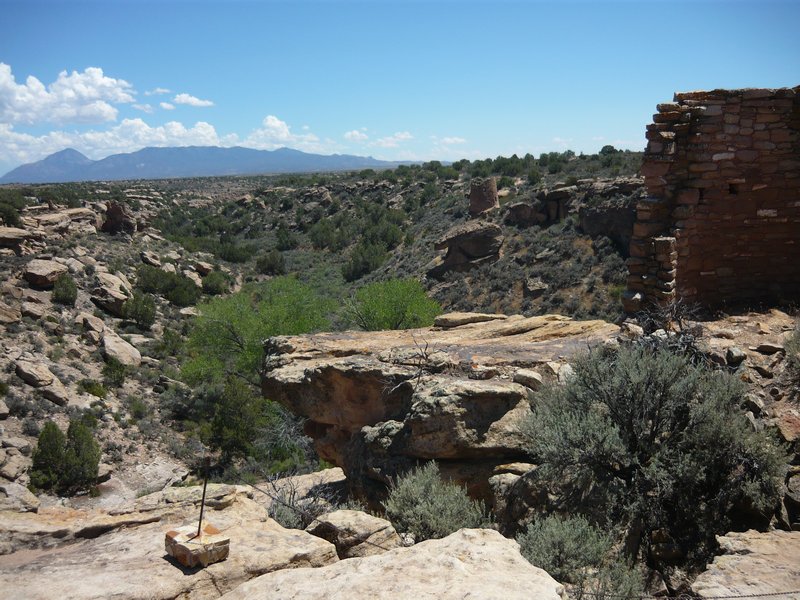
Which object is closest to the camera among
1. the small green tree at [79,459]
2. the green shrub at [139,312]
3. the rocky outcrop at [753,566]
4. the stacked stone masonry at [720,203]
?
the rocky outcrop at [753,566]

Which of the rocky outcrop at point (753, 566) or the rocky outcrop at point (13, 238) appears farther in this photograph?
the rocky outcrop at point (13, 238)

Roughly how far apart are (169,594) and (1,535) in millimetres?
1692

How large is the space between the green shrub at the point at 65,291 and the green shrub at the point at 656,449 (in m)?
22.7

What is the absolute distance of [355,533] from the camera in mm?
4883

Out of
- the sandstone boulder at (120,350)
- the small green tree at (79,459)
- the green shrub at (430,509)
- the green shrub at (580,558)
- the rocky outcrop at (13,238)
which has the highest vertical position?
the rocky outcrop at (13,238)

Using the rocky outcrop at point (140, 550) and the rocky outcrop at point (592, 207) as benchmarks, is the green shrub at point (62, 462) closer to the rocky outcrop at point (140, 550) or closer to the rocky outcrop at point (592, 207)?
the rocky outcrop at point (140, 550)

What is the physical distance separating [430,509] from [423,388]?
208cm

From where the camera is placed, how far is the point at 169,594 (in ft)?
11.8

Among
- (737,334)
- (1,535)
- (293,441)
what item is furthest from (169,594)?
(293,441)

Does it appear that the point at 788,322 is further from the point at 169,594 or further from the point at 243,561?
the point at 169,594

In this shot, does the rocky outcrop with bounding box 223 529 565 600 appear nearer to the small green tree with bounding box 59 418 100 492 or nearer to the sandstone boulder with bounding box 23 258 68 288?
the small green tree with bounding box 59 418 100 492

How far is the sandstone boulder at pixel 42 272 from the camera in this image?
22.9 meters

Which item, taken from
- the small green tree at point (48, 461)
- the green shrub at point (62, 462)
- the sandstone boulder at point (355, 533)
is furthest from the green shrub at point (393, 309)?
the sandstone boulder at point (355, 533)

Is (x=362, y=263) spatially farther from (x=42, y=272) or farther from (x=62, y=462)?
(x=62, y=462)
